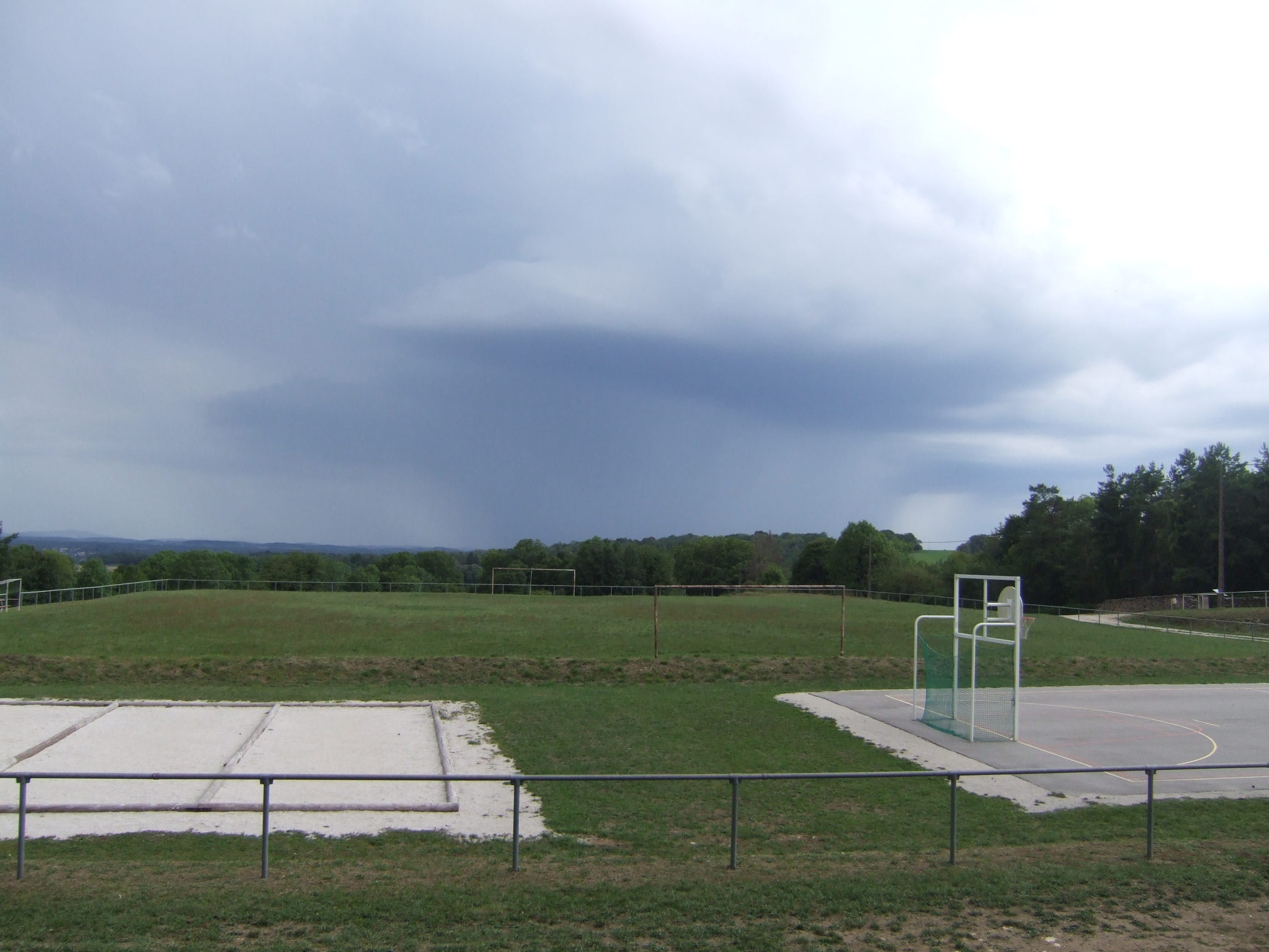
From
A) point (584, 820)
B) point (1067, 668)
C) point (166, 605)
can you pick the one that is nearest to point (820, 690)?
point (1067, 668)

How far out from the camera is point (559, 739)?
692 inches

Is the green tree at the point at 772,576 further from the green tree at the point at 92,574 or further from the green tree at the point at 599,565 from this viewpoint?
the green tree at the point at 92,574

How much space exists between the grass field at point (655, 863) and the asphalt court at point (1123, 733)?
1.69 metres

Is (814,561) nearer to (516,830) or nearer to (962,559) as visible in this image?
(962,559)

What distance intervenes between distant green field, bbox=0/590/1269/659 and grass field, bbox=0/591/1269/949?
4.42m

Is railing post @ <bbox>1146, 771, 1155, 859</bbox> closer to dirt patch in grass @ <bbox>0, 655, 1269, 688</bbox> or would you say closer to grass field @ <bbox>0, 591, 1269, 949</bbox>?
grass field @ <bbox>0, 591, 1269, 949</bbox>

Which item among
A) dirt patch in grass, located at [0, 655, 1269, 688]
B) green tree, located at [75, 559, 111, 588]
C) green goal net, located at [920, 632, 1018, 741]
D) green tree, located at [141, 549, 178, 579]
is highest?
green goal net, located at [920, 632, 1018, 741]

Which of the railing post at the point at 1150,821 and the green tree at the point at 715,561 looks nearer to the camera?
the railing post at the point at 1150,821

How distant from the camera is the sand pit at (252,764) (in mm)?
11648

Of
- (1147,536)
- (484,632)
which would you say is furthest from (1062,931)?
(1147,536)

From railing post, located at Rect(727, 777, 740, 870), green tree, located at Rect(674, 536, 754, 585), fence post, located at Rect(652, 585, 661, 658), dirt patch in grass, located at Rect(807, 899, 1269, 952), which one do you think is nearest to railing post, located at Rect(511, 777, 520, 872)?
railing post, located at Rect(727, 777, 740, 870)

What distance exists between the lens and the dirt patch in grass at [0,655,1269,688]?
25.1 m

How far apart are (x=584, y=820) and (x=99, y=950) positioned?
624 centimetres

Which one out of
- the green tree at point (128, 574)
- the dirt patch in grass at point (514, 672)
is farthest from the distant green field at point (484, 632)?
the green tree at point (128, 574)
